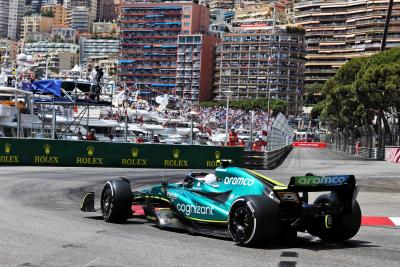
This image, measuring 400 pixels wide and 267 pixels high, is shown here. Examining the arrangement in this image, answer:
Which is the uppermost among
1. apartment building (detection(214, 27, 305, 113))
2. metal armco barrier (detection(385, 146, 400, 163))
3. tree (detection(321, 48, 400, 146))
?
apartment building (detection(214, 27, 305, 113))

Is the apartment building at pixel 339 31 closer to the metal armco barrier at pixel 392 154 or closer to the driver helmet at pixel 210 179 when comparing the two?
the metal armco barrier at pixel 392 154

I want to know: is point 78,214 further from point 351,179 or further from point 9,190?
point 351,179

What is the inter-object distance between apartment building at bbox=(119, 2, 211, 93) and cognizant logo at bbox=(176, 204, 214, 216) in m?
177

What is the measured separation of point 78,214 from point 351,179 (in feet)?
17.3

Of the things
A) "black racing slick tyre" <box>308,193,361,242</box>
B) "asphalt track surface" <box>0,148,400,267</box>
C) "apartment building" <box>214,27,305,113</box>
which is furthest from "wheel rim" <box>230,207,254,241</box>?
"apartment building" <box>214,27,305,113</box>

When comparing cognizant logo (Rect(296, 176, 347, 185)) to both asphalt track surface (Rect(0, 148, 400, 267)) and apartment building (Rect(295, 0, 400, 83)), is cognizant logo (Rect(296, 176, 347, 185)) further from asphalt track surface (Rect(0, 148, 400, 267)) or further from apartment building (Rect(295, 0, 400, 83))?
apartment building (Rect(295, 0, 400, 83))

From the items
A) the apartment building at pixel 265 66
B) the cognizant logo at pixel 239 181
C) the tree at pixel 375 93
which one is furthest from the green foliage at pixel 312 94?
the cognizant logo at pixel 239 181

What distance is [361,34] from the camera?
17638 centimetres

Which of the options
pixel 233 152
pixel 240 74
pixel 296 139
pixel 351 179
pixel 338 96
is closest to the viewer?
pixel 351 179

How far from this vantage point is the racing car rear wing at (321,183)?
924 cm

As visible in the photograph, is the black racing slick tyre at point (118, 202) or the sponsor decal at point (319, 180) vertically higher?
the sponsor decal at point (319, 180)

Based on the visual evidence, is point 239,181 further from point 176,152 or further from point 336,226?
point 176,152

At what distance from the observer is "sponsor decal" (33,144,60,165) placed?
2811 centimetres

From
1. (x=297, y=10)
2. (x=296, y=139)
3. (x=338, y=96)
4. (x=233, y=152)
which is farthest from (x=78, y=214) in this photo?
(x=297, y=10)
